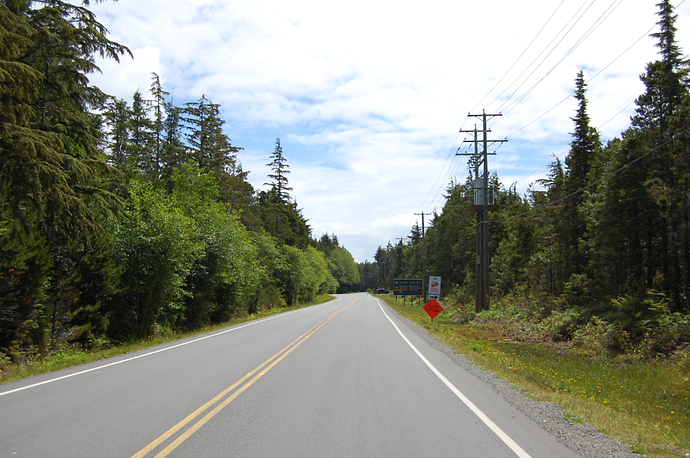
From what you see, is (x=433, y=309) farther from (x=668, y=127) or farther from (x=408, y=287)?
(x=408, y=287)

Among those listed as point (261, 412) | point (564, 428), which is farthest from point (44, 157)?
point (564, 428)

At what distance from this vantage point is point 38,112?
12.6 m

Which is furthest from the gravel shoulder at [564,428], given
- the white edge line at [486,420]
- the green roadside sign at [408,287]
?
the green roadside sign at [408,287]

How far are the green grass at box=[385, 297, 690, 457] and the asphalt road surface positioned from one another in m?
1.03

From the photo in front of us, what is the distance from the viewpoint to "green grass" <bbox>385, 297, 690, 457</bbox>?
5594mm

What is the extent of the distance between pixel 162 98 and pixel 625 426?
33.1m

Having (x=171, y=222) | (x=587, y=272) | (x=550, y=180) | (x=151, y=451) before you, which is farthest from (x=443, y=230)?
(x=151, y=451)

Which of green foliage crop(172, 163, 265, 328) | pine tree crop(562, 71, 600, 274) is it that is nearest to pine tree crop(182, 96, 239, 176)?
green foliage crop(172, 163, 265, 328)

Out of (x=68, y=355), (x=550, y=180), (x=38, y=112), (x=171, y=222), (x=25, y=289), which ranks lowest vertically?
(x=68, y=355)

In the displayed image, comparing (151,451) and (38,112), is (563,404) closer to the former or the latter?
(151,451)

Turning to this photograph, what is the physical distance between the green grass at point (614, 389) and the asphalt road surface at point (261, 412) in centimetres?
103

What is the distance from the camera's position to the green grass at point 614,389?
18.4 ft

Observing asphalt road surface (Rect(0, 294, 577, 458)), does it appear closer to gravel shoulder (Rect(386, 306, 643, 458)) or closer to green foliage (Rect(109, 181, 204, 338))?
gravel shoulder (Rect(386, 306, 643, 458))

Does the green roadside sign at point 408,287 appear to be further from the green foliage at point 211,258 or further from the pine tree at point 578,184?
the green foliage at point 211,258
